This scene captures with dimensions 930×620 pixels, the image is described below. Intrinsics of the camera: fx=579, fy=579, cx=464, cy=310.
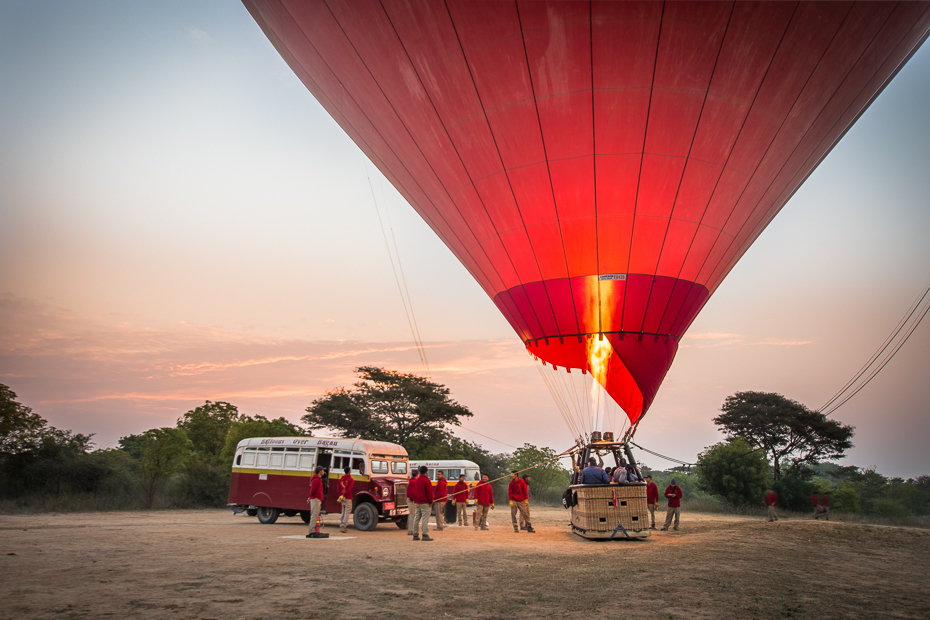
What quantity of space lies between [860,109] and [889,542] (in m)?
8.01

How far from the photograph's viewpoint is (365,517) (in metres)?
13.8

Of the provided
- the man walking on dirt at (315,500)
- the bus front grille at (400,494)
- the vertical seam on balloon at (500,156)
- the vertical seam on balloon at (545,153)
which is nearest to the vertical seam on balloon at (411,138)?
the vertical seam on balloon at (500,156)

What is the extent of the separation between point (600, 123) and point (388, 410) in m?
32.7

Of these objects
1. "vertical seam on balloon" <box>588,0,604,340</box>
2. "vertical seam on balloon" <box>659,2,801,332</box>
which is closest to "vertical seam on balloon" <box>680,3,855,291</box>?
"vertical seam on balloon" <box>659,2,801,332</box>

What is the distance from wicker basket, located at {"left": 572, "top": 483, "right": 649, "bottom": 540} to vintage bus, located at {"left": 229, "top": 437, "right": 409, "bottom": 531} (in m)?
5.27

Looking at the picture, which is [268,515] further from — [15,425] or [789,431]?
[789,431]

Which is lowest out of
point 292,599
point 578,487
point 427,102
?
point 292,599

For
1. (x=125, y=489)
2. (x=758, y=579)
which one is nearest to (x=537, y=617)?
(x=758, y=579)

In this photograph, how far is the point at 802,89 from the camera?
27.3ft

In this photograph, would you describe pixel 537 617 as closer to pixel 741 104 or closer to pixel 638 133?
pixel 638 133

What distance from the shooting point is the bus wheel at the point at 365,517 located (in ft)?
44.9

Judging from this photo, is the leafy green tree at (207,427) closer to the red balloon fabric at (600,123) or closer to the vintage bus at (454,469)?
the vintage bus at (454,469)

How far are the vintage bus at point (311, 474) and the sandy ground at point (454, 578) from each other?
9.97 feet

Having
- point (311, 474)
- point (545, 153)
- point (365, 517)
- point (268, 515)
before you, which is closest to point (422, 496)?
point (365, 517)
